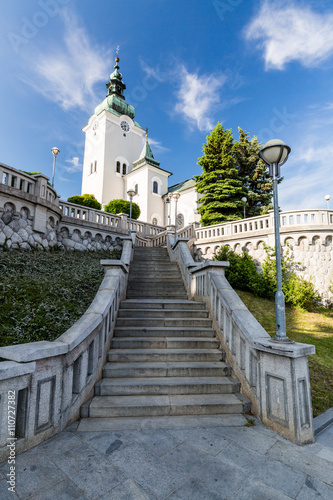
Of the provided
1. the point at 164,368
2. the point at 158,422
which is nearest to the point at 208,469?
the point at 158,422

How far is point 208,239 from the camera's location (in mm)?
14805

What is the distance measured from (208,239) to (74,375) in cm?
1234

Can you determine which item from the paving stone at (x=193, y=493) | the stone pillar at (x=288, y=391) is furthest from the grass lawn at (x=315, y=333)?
the paving stone at (x=193, y=493)

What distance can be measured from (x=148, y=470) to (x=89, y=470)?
1.76 feet

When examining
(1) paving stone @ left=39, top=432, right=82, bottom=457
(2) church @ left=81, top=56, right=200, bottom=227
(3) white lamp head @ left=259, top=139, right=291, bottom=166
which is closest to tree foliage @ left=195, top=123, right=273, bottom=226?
(2) church @ left=81, top=56, right=200, bottom=227

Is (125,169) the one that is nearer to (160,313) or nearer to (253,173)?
(253,173)

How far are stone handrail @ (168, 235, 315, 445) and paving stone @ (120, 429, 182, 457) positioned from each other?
3.98ft

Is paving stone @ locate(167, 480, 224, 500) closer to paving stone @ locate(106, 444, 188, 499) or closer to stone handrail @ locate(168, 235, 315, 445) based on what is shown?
paving stone @ locate(106, 444, 188, 499)

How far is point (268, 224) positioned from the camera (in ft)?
42.4

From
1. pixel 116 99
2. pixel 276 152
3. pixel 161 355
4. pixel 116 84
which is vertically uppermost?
pixel 116 84

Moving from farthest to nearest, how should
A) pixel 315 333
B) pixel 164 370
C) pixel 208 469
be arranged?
pixel 315 333, pixel 164 370, pixel 208 469

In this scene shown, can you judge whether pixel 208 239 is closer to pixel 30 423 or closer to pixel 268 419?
pixel 268 419

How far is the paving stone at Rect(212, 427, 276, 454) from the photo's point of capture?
2684 millimetres

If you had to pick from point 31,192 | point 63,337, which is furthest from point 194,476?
point 31,192
